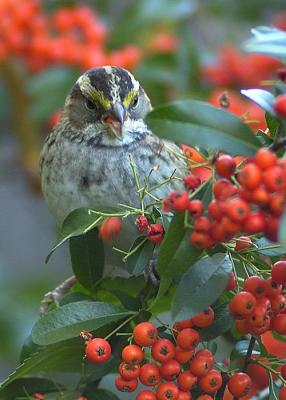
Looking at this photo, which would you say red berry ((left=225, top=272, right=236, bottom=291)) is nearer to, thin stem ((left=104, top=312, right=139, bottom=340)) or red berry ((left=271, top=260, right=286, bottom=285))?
red berry ((left=271, top=260, right=286, bottom=285))

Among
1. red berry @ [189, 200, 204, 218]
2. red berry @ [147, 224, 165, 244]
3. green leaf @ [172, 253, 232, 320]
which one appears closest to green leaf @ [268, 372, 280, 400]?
green leaf @ [172, 253, 232, 320]

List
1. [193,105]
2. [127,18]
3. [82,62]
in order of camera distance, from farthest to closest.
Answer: [127,18] → [82,62] → [193,105]

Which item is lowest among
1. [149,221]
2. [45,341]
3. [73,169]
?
[73,169]

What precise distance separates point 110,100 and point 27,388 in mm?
929

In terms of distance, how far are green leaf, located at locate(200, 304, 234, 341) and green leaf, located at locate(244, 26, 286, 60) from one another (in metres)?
0.54

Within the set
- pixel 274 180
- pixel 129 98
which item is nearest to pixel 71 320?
pixel 274 180

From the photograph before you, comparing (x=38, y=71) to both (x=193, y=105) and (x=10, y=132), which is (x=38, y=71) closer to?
(x=10, y=132)

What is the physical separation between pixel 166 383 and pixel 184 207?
406mm

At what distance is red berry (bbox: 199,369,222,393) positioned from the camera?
5.97 feet

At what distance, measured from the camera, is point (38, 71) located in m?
4.15

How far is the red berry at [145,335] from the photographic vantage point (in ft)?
5.98

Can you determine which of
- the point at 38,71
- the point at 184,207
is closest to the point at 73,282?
the point at 184,207

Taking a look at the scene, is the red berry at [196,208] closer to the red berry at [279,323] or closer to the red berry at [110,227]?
the red berry at [279,323]

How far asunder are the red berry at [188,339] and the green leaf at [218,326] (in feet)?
0.27
